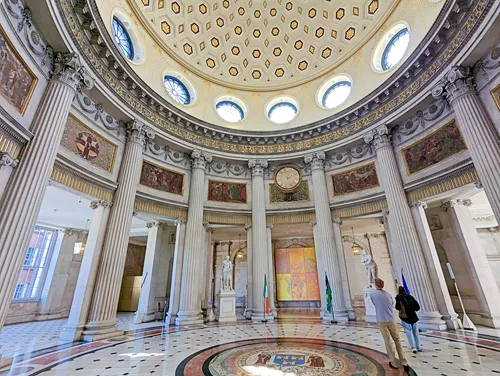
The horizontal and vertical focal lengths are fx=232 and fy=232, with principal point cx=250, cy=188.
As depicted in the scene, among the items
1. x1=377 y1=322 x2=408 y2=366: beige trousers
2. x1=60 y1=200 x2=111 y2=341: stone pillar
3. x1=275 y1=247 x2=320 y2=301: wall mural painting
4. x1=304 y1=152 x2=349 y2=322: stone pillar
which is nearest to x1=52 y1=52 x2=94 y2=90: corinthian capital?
x1=60 y1=200 x2=111 y2=341: stone pillar

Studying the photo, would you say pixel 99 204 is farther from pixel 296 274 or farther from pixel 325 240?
pixel 296 274

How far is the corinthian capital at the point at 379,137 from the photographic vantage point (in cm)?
1070

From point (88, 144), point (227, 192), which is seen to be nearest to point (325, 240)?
point (227, 192)

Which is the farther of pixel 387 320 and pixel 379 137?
pixel 379 137

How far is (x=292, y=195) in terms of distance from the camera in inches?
520

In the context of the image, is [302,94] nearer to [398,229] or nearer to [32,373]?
[398,229]

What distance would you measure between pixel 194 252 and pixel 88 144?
238 inches

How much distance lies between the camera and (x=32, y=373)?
13.8 feet

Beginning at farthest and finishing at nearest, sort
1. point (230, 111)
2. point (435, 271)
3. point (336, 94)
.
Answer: point (230, 111)
point (336, 94)
point (435, 271)

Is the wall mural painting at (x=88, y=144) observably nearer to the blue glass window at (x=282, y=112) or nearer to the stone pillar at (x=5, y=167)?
the stone pillar at (x=5, y=167)

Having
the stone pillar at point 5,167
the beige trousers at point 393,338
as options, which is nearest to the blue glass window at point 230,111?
the stone pillar at point 5,167

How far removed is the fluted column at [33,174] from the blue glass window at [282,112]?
34.3 feet

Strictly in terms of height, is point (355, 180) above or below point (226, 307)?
above

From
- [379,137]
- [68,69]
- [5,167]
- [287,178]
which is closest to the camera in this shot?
[5,167]
